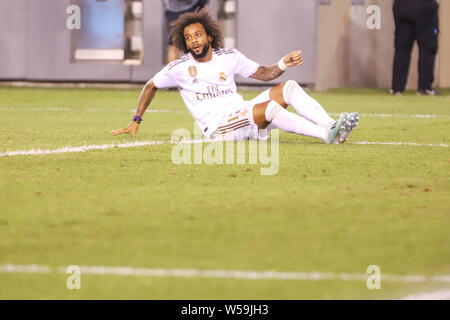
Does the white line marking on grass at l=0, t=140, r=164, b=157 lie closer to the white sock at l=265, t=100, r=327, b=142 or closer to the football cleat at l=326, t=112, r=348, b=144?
the white sock at l=265, t=100, r=327, b=142

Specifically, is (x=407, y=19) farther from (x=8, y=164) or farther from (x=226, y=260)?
(x=226, y=260)

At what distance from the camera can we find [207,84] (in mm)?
7719

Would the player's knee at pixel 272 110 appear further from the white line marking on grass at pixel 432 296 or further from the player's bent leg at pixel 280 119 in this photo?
the white line marking on grass at pixel 432 296

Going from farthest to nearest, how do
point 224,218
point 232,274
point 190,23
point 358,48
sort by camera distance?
point 358,48 < point 190,23 < point 224,218 < point 232,274

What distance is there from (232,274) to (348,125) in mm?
4042

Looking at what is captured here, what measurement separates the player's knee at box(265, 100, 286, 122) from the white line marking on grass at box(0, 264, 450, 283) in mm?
3786

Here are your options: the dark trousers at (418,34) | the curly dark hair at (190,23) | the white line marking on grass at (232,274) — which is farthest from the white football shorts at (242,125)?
the dark trousers at (418,34)

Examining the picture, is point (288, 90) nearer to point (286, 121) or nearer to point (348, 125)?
point (286, 121)

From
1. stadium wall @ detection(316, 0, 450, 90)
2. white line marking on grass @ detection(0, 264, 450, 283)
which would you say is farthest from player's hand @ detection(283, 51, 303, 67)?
stadium wall @ detection(316, 0, 450, 90)

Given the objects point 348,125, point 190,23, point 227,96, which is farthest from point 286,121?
point 190,23

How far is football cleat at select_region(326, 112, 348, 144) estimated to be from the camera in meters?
7.41

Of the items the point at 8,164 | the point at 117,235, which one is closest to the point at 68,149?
the point at 8,164

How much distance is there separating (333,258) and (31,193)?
2.04 metres

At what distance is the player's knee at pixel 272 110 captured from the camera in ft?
24.0
